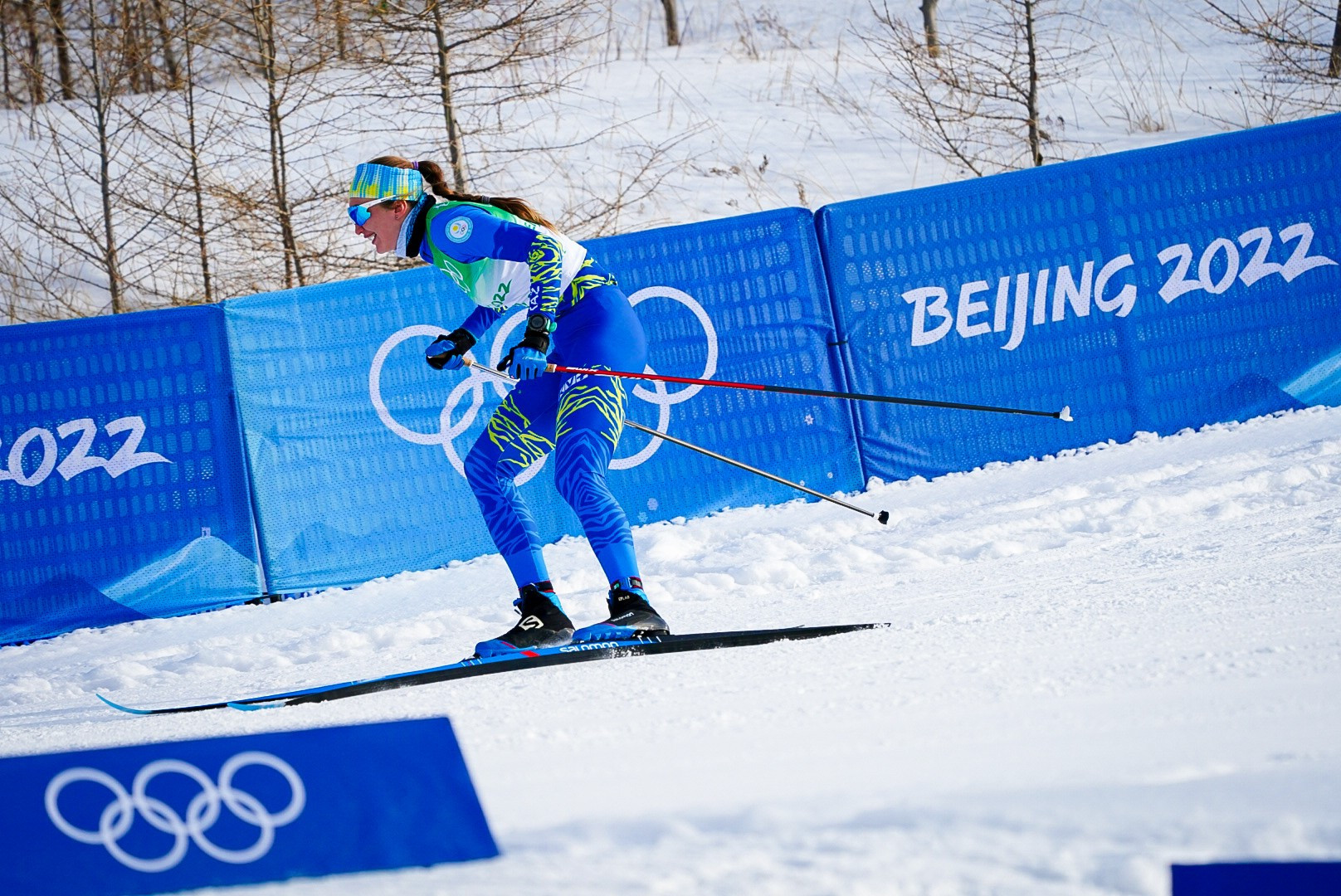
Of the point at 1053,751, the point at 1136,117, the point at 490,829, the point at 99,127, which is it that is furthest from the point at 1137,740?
the point at 1136,117

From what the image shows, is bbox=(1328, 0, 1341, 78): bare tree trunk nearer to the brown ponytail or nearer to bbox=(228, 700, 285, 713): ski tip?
the brown ponytail

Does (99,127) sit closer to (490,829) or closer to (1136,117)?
(490,829)

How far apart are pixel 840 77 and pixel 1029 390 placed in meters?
10.2

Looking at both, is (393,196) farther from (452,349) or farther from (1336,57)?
(1336,57)

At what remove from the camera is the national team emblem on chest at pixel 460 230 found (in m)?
4.26

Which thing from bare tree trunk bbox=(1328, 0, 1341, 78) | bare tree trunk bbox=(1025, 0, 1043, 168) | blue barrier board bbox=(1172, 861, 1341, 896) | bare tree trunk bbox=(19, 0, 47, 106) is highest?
bare tree trunk bbox=(19, 0, 47, 106)

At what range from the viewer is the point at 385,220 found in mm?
4379

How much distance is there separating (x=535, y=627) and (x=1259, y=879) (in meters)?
2.90

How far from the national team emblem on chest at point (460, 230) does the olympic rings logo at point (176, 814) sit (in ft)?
8.30

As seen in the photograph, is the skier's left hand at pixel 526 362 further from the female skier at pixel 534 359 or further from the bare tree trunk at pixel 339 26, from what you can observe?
the bare tree trunk at pixel 339 26

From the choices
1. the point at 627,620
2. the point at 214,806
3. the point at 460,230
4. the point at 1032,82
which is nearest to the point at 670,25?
the point at 1032,82

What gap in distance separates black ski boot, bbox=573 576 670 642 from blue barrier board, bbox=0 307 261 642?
3037 mm

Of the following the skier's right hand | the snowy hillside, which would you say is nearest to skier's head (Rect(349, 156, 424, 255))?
the skier's right hand

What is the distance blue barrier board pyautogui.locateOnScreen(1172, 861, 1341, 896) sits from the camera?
63.5 inches
